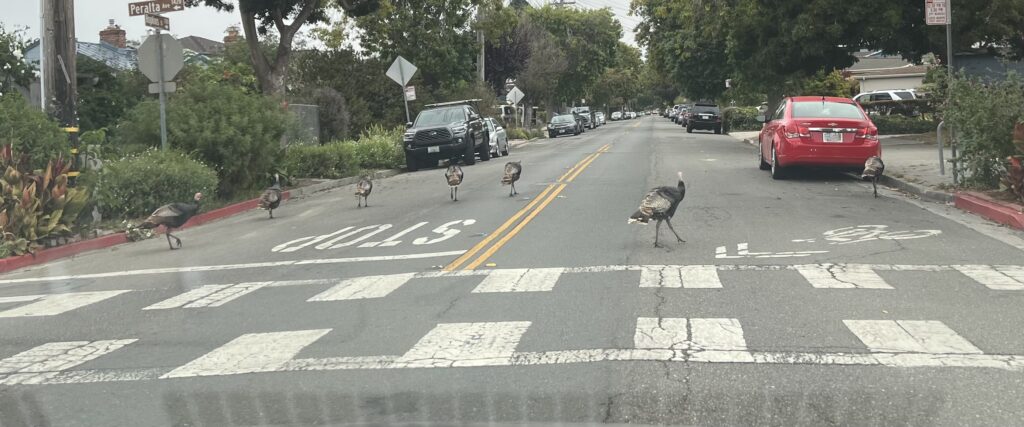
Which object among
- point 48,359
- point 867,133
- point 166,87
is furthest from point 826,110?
point 48,359

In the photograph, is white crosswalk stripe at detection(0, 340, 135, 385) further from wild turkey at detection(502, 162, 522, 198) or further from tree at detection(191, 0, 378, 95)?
tree at detection(191, 0, 378, 95)

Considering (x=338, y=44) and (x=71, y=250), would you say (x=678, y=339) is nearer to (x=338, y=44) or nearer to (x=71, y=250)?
(x=71, y=250)

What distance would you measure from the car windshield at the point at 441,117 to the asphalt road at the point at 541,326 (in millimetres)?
13536

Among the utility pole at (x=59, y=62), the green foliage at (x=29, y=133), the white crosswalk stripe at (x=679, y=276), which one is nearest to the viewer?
the white crosswalk stripe at (x=679, y=276)

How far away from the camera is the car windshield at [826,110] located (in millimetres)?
16719

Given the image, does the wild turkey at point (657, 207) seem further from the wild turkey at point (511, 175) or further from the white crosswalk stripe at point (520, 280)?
the wild turkey at point (511, 175)

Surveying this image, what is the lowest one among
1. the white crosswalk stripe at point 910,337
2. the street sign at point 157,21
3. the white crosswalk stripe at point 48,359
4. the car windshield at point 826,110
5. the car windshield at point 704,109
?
the white crosswalk stripe at point 910,337

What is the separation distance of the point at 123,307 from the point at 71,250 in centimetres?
489

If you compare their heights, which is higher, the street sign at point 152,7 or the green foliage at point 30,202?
the street sign at point 152,7

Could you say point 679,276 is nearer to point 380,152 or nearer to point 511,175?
point 511,175

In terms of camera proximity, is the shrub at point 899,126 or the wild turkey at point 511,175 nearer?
the wild turkey at point 511,175

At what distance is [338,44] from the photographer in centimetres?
3497

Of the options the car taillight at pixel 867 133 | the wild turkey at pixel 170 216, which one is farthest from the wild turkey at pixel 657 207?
the car taillight at pixel 867 133

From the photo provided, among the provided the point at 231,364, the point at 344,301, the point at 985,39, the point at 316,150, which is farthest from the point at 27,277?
the point at 985,39
